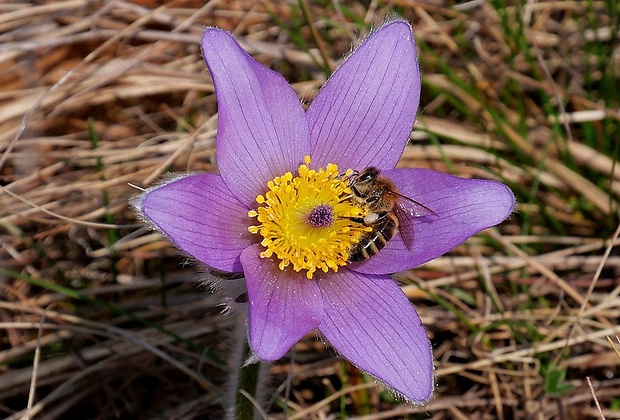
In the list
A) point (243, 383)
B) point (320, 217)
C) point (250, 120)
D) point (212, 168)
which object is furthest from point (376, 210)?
point (212, 168)

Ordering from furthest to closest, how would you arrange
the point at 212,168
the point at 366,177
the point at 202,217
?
1. the point at 212,168
2. the point at 366,177
3. the point at 202,217

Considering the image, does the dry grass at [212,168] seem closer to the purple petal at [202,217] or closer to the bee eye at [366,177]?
the purple petal at [202,217]

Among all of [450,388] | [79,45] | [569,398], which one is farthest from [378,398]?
[79,45]

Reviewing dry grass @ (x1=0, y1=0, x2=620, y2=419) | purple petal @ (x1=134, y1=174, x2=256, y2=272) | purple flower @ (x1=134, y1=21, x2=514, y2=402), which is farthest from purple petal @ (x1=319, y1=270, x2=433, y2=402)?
dry grass @ (x1=0, y1=0, x2=620, y2=419)

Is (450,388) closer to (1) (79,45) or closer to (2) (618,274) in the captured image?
(2) (618,274)

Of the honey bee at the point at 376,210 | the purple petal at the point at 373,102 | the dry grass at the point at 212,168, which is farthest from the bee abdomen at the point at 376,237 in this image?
the dry grass at the point at 212,168

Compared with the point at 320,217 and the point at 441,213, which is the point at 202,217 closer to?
the point at 320,217
